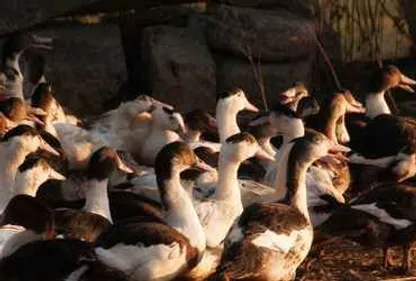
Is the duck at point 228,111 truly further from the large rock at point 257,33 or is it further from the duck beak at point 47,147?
the large rock at point 257,33

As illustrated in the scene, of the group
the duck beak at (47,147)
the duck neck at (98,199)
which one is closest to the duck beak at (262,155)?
the duck neck at (98,199)

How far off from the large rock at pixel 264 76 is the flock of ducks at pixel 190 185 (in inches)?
33.9

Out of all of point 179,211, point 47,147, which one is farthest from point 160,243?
point 47,147

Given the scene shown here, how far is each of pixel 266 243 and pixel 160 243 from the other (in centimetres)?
68

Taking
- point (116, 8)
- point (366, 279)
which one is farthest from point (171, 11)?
point (366, 279)

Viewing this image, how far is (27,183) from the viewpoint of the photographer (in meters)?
9.58

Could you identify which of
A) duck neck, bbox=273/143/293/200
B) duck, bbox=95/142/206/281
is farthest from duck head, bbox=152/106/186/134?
duck, bbox=95/142/206/281

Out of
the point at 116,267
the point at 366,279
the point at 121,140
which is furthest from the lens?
the point at 121,140

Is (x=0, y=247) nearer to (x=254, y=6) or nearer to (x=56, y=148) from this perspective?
(x=56, y=148)

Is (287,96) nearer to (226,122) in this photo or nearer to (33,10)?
(226,122)

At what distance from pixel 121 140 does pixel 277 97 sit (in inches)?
96.4

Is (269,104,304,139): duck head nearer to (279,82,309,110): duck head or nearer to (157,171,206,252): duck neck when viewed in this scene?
(279,82,309,110): duck head

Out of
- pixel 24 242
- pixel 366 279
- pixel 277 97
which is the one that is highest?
pixel 24 242

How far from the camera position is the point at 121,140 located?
11.8 meters
